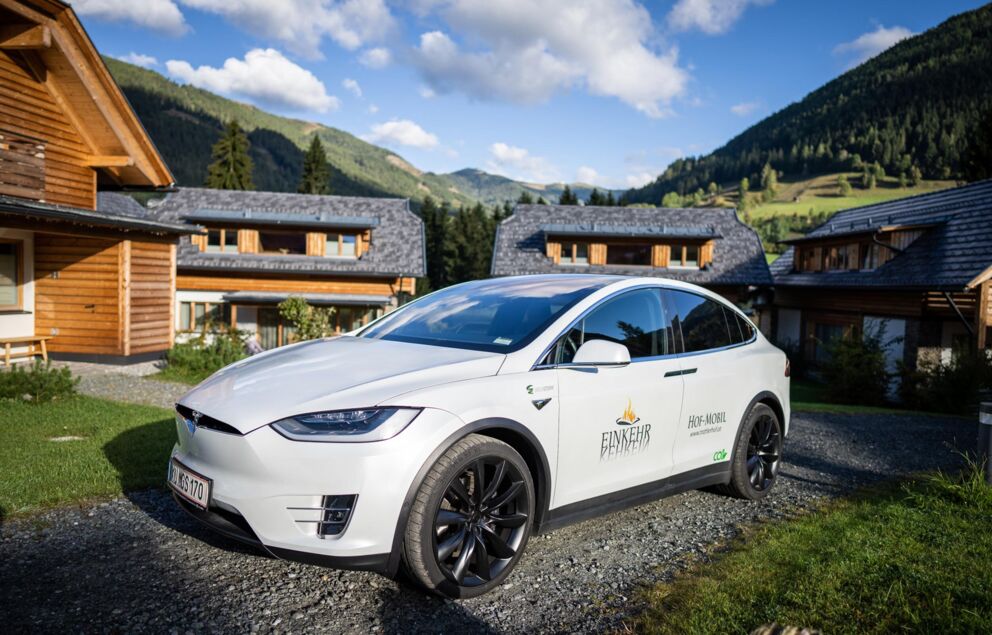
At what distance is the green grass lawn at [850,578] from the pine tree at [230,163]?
62217 mm

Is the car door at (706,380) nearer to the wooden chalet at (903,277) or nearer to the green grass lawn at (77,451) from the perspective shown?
the green grass lawn at (77,451)

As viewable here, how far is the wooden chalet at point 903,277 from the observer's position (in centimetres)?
1944

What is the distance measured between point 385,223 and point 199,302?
29.8 feet

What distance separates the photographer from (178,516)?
4.28m

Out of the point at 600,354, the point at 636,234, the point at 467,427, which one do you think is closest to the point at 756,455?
the point at 600,354

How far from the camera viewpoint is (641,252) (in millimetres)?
30391

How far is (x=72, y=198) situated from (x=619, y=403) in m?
13.9

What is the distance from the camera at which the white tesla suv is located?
281 centimetres

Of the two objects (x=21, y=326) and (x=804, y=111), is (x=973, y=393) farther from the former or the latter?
(x=804, y=111)

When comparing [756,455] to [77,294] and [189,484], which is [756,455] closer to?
[189,484]

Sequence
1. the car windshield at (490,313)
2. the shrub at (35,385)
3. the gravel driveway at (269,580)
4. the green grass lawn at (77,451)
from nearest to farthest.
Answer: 1. the gravel driveway at (269,580)
2. the car windshield at (490,313)
3. the green grass lawn at (77,451)
4. the shrub at (35,385)

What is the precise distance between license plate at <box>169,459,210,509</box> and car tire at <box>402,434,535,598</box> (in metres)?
1.04

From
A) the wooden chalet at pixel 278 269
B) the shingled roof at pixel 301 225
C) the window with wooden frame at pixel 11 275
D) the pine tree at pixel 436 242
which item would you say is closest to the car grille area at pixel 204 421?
the window with wooden frame at pixel 11 275

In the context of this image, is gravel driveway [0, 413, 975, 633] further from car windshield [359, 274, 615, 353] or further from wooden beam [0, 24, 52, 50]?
wooden beam [0, 24, 52, 50]
